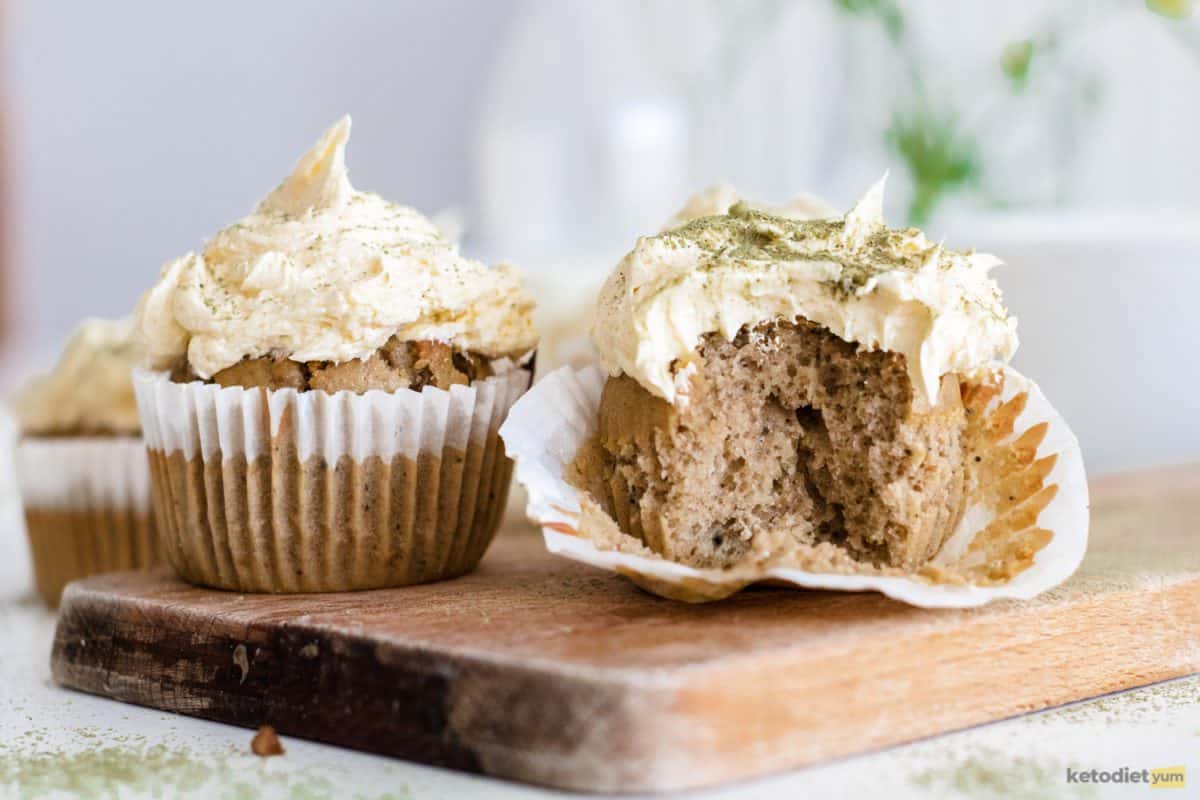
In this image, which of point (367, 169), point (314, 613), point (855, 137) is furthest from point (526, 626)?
point (367, 169)

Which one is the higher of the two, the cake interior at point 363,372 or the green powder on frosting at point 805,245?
the green powder on frosting at point 805,245

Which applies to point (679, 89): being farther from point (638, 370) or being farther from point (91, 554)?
point (638, 370)

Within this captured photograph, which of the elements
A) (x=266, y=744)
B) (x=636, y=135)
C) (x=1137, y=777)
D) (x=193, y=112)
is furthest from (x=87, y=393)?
(x=193, y=112)

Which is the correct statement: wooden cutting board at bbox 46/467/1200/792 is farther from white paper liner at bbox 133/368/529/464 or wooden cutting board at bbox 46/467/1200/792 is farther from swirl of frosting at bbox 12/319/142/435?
swirl of frosting at bbox 12/319/142/435

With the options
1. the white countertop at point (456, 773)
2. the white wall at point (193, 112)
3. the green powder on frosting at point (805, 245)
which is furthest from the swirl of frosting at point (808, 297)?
the white wall at point (193, 112)

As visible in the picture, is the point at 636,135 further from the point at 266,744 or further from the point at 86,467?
the point at 266,744

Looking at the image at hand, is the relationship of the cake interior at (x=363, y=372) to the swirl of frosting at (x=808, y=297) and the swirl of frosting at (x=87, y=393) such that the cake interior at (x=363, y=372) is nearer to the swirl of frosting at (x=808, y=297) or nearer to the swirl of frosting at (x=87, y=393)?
the swirl of frosting at (x=808, y=297)

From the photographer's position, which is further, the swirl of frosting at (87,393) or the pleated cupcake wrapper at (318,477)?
the swirl of frosting at (87,393)
